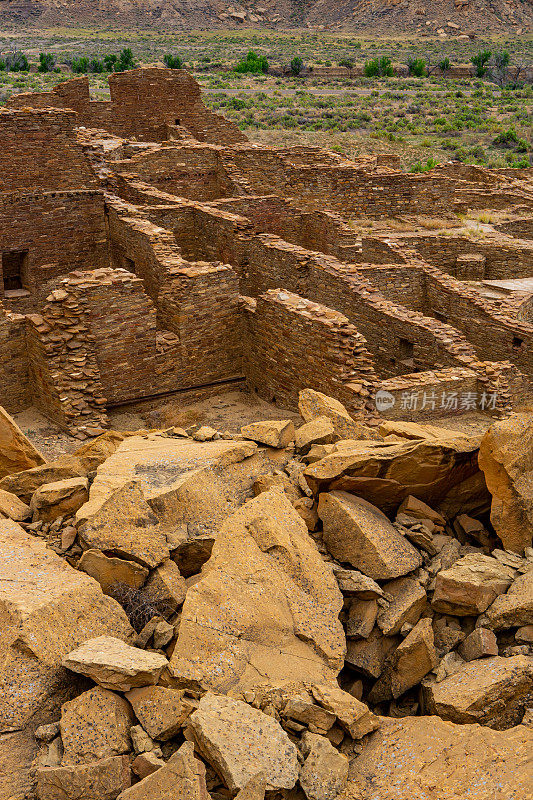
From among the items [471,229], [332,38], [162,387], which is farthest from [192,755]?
[332,38]

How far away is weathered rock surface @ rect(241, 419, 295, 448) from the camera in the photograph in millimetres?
7711

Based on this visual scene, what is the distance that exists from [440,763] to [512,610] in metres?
1.34

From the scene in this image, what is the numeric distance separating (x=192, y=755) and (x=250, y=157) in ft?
62.6

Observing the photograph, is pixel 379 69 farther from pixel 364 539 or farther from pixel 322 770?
pixel 322 770

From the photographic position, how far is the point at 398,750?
16.7ft

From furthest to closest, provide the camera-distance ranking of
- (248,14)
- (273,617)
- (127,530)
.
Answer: (248,14) < (127,530) < (273,617)

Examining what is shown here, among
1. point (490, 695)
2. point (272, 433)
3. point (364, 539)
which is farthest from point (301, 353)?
point (490, 695)

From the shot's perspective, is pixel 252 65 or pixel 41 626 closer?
pixel 41 626

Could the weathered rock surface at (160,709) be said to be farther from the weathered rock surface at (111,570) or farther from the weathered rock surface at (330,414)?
the weathered rock surface at (330,414)

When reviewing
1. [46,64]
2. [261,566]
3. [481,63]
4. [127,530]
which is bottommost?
[261,566]

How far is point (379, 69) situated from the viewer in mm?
60812

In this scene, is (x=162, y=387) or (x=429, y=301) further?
(x=429, y=301)

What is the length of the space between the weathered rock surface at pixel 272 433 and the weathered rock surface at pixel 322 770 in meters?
3.17

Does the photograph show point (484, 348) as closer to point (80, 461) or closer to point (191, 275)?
point (191, 275)
